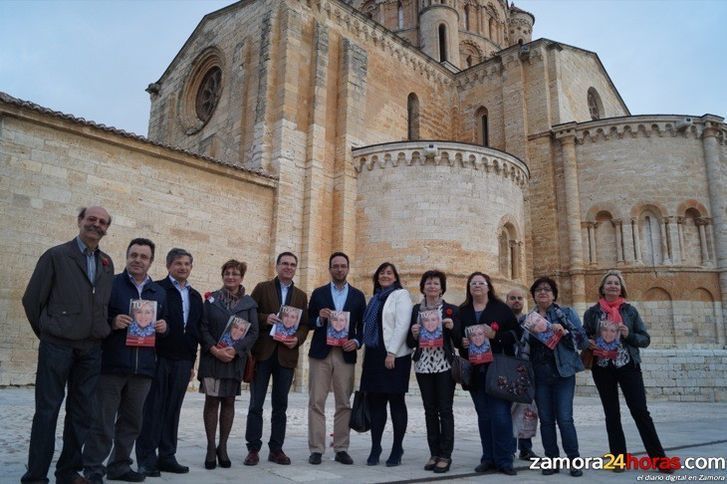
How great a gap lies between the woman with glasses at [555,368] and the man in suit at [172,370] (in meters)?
3.01

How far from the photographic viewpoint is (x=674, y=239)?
62.1 ft

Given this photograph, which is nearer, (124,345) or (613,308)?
(124,345)

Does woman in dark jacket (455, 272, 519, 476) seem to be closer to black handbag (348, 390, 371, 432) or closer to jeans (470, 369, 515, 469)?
jeans (470, 369, 515, 469)

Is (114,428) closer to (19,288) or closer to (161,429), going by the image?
(161,429)

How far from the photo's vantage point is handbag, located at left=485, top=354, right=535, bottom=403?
4.68 metres

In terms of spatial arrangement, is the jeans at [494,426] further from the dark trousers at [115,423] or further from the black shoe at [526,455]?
the dark trousers at [115,423]

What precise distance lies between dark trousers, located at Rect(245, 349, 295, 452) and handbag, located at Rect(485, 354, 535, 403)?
1825 millimetres

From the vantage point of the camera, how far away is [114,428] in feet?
13.7

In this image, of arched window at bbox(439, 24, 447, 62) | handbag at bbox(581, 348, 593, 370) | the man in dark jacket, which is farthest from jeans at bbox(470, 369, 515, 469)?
arched window at bbox(439, 24, 447, 62)

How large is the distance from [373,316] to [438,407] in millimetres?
1029

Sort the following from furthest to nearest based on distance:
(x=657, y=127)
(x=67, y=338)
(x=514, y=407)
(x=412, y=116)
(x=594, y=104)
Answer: (x=594, y=104) → (x=412, y=116) → (x=657, y=127) → (x=514, y=407) → (x=67, y=338)

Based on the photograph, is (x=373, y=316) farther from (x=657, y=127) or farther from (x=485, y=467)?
(x=657, y=127)

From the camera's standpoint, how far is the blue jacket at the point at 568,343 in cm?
479

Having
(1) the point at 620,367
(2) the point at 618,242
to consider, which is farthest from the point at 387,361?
(2) the point at 618,242
